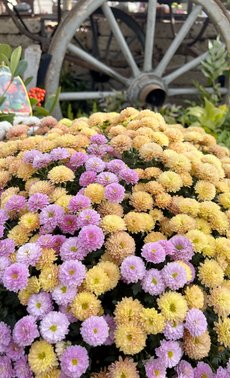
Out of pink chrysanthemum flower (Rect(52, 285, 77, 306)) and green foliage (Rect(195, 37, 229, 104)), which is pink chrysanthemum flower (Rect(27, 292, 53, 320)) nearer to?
pink chrysanthemum flower (Rect(52, 285, 77, 306))

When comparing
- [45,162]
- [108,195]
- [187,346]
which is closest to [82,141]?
[45,162]

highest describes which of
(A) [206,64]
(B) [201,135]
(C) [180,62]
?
(B) [201,135]

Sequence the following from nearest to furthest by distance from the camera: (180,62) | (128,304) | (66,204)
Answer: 1. (128,304)
2. (66,204)
3. (180,62)

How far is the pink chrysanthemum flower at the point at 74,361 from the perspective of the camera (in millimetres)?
896

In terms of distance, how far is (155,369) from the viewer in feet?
3.06

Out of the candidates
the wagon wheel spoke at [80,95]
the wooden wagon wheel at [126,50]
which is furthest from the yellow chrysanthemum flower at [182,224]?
the wagon wheel spoke at [80,95]

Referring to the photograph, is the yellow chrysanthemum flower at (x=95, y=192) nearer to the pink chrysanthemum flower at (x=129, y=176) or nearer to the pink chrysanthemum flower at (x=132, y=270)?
the pink chrysanthemum flower at (x=129, y=176)

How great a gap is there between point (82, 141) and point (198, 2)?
215 centimetres

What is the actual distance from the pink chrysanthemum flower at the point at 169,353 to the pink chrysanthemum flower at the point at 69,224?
0.30 m

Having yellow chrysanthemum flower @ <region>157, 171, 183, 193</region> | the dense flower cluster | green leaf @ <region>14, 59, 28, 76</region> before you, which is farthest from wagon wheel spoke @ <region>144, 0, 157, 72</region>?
yellow chrysanthemum flower @ <region>157, 171, 183, 193</region>

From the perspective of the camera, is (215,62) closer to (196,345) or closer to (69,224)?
(69,224)

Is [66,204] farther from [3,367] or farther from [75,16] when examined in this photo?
[75,16]

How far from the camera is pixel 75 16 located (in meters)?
2.92

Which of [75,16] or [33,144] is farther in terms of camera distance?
[75,16]
